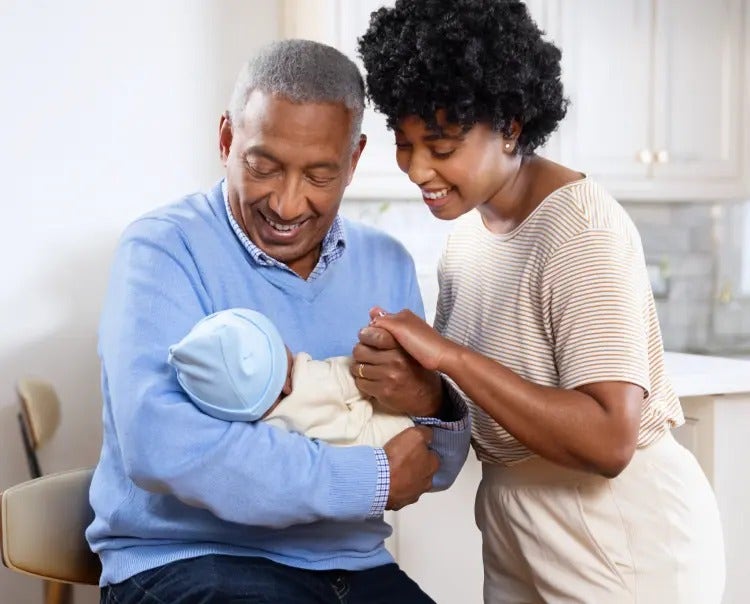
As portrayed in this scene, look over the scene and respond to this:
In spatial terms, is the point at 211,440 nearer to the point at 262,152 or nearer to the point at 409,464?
the point at 409,464

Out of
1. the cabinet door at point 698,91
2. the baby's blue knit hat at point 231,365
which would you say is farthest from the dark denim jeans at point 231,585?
the cabinet door at point 698,91

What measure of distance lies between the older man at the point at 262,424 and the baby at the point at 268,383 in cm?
3

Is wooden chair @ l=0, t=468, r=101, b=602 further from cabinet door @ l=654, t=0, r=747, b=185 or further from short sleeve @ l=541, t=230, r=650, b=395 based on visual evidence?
cabinet door @ l=654, t=0, r=747, b=185

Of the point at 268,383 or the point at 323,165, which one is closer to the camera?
the point at 268,383

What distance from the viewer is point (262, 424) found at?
4.16 ft

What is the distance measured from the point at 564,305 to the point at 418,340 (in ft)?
0.66

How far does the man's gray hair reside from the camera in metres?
1.40

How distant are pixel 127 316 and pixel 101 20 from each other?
3.75ft

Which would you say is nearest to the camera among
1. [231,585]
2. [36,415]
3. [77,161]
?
[231,585]

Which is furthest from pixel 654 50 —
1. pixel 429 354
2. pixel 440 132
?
pixel 429 354

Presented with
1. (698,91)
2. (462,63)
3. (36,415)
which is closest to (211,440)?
(462,63)

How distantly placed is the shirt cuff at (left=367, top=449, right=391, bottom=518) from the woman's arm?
0.14 m

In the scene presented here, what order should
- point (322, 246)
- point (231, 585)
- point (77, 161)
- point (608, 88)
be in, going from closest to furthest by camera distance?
point (231, 585)
point (322, 246)
point (77, 161)
point (608, 88)

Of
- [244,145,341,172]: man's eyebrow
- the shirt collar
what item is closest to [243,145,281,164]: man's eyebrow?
[244,145,341,172]: man's eyebrow
